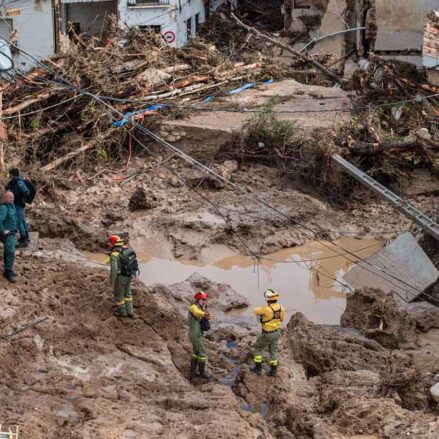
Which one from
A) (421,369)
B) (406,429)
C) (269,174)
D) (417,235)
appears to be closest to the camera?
(406,429)

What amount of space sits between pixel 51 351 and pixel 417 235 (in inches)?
316

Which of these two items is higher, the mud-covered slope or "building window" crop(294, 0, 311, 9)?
"building window" crop(294, 0, 311, 9)

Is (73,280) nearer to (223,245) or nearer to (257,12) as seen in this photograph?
(223,245)

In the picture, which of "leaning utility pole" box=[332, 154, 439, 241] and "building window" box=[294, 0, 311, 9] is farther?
"building window" box=[294, 0, 311, 9]

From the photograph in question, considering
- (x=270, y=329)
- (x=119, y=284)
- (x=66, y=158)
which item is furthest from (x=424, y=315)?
(x=66, y=158)

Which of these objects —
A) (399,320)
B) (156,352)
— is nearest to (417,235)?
(399,320)

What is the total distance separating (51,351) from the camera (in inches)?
480

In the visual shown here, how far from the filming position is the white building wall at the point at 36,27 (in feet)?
87.9

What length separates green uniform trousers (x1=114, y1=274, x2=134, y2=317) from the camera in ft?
43.4

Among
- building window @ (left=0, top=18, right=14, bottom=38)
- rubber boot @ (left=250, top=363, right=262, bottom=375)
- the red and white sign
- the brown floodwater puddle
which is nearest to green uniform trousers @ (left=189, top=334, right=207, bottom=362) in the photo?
rubber boot @ (left=250, top=363, right=262, bottom=375)

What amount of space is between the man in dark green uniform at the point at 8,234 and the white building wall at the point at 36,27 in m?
13.8

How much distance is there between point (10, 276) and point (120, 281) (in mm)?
1813

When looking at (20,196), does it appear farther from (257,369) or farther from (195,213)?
(257,369)

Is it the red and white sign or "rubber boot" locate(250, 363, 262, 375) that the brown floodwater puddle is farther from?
the red and white sign
